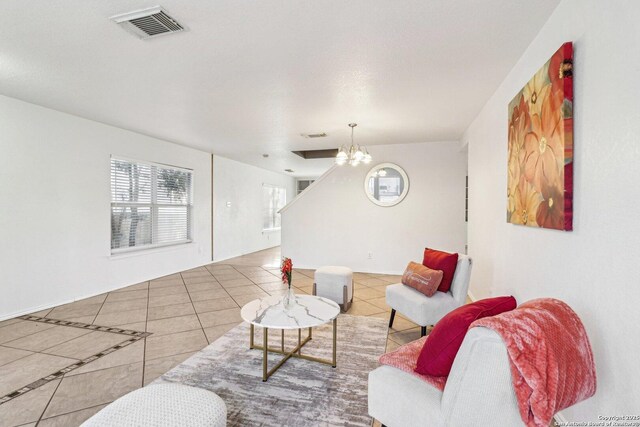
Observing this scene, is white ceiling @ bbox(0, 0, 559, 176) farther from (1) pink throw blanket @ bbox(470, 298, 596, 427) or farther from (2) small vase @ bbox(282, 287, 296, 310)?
(2) small vase @ bbox(282, 287, 296, 310)

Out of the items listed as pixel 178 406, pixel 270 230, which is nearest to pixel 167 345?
pixel 178 406

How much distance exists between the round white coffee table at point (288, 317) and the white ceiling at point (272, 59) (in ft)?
6.65

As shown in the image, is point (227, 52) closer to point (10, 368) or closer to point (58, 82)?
point (58, 82)

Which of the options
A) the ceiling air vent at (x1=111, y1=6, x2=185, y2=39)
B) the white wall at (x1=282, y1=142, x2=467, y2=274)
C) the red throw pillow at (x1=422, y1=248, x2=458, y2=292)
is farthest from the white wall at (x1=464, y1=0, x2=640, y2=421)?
the white wall at (x1=282, y1=142, x2=467, y2=274)

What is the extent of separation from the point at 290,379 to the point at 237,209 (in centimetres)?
619

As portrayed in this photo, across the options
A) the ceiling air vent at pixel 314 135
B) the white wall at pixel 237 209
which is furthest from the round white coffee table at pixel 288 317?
the white wall at pixel 237 209

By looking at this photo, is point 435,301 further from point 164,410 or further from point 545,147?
point 164,410

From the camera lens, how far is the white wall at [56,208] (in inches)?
139

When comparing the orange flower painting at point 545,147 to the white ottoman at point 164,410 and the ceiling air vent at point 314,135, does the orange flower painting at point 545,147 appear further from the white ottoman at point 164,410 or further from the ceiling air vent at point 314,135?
the ceiling air vent at point 314,135

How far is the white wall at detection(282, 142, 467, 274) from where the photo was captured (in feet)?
18.6

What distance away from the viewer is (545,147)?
1.84 meters

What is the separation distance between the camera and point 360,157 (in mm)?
4320

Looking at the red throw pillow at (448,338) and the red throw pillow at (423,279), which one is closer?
the red throw pillow at (448,338)

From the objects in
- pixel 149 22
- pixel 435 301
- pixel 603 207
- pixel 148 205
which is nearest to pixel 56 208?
pixel 148 205
